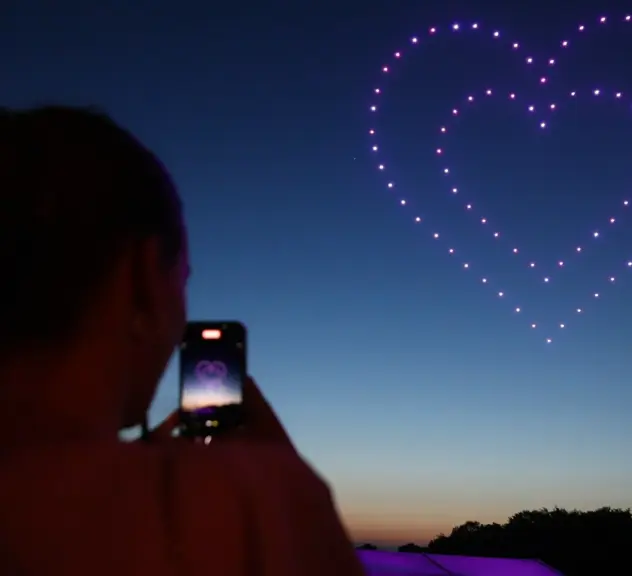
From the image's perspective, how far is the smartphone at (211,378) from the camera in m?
1.12

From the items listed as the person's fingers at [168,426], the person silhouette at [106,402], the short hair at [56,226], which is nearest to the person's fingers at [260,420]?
the person's fingers at [168,426]

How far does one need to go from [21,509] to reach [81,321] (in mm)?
193

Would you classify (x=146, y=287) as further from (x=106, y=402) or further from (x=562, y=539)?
(x=562, y=539)

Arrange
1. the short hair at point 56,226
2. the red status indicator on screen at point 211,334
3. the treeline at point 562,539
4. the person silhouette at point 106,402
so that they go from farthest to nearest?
the treeline at point 562,539 → the red status indicator on screen at point 211,334 → the short hair at point 56,226 → the person silhouette at point 106,402

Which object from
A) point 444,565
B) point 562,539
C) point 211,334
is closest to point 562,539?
point 562,539

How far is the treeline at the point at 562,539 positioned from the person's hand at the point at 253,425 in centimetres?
1056

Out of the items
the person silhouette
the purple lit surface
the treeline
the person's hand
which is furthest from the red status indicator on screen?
the treeline

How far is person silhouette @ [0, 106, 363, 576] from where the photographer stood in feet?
2.05

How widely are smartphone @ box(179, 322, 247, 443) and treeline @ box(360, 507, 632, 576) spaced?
1049 cm

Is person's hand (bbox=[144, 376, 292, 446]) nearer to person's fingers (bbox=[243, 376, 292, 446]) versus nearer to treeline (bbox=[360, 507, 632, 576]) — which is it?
person's fingers (bbox=[243, 376, 292, 446])

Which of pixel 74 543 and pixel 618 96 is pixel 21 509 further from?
pixel 618 96

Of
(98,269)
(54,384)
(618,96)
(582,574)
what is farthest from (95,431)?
(582,574)

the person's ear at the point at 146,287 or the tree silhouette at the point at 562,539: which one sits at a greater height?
the person's ear at the point at 146,287

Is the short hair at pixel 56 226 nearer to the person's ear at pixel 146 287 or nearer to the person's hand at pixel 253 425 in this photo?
A: the person's ear at pixel 146 287
